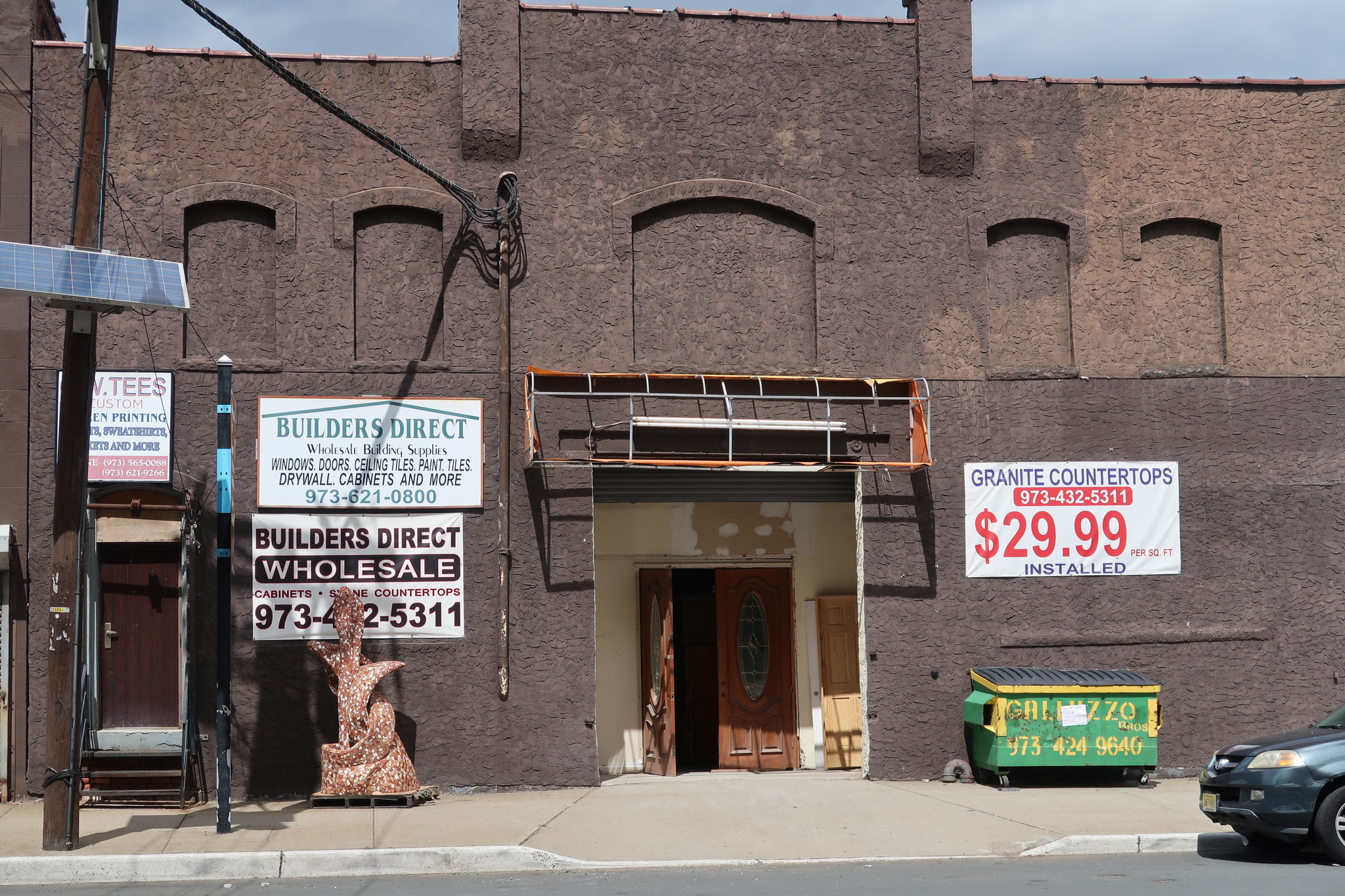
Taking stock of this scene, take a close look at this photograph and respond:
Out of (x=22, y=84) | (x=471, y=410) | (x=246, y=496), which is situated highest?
(x=22, y=84)

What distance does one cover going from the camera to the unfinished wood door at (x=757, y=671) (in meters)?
15.1

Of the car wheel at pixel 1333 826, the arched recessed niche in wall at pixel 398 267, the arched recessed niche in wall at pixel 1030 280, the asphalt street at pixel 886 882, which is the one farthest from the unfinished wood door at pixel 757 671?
the car wheel at pixel 1333 826

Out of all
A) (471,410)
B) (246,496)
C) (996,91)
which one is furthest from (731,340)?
(246,496)

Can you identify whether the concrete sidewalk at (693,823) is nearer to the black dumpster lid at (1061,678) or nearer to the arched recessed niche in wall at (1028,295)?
the black dumpster lid at (1061,678)

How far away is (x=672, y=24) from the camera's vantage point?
548 inches

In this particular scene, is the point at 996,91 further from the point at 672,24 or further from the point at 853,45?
the point at 672,24

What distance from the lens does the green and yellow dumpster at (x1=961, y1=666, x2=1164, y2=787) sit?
1297 cm

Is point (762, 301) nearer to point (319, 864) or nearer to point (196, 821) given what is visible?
point (319, 864)

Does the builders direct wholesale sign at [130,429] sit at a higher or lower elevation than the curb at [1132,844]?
higher

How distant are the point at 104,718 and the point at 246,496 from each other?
255 centimetres

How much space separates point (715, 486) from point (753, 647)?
2366 millimetres

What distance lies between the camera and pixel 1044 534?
→ 45.9ft

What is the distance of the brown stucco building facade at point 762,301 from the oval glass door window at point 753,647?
5.88 ft

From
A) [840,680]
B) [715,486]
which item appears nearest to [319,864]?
[715,486]
